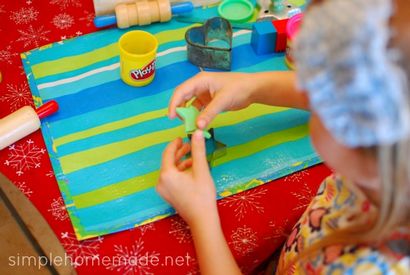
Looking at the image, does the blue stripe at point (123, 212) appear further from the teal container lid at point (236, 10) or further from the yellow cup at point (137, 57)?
the teal container lid at point (236, 10)

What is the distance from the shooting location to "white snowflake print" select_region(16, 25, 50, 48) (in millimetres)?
934

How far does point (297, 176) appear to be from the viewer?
80cm

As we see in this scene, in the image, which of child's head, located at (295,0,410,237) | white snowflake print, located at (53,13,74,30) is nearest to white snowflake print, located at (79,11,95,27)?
white snowflake print, located at (53,13,74,30)

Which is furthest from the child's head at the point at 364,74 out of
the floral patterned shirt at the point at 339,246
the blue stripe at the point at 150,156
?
the blue stripe at the point at 150,156

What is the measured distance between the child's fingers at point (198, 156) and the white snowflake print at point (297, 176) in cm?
17

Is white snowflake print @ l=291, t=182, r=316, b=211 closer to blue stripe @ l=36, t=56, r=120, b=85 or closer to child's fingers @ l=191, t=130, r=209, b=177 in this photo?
child's fingers @ l=191, t=130, r=209, b=177

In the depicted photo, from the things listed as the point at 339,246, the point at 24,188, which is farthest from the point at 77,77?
the point at 339,246

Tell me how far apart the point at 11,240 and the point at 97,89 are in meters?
0.31

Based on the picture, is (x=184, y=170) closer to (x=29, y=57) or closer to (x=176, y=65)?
(x=176, y=65)

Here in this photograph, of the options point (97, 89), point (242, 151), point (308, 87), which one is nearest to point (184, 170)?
point (242, 151)

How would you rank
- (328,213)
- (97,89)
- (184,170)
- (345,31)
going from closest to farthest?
(345,31) < (328,213) < (184,170) < (97,89)

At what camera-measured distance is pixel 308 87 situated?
1.22ft

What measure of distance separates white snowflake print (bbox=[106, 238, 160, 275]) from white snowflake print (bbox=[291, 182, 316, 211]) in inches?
9.5

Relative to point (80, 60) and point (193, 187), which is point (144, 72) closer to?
point (80, 60)
